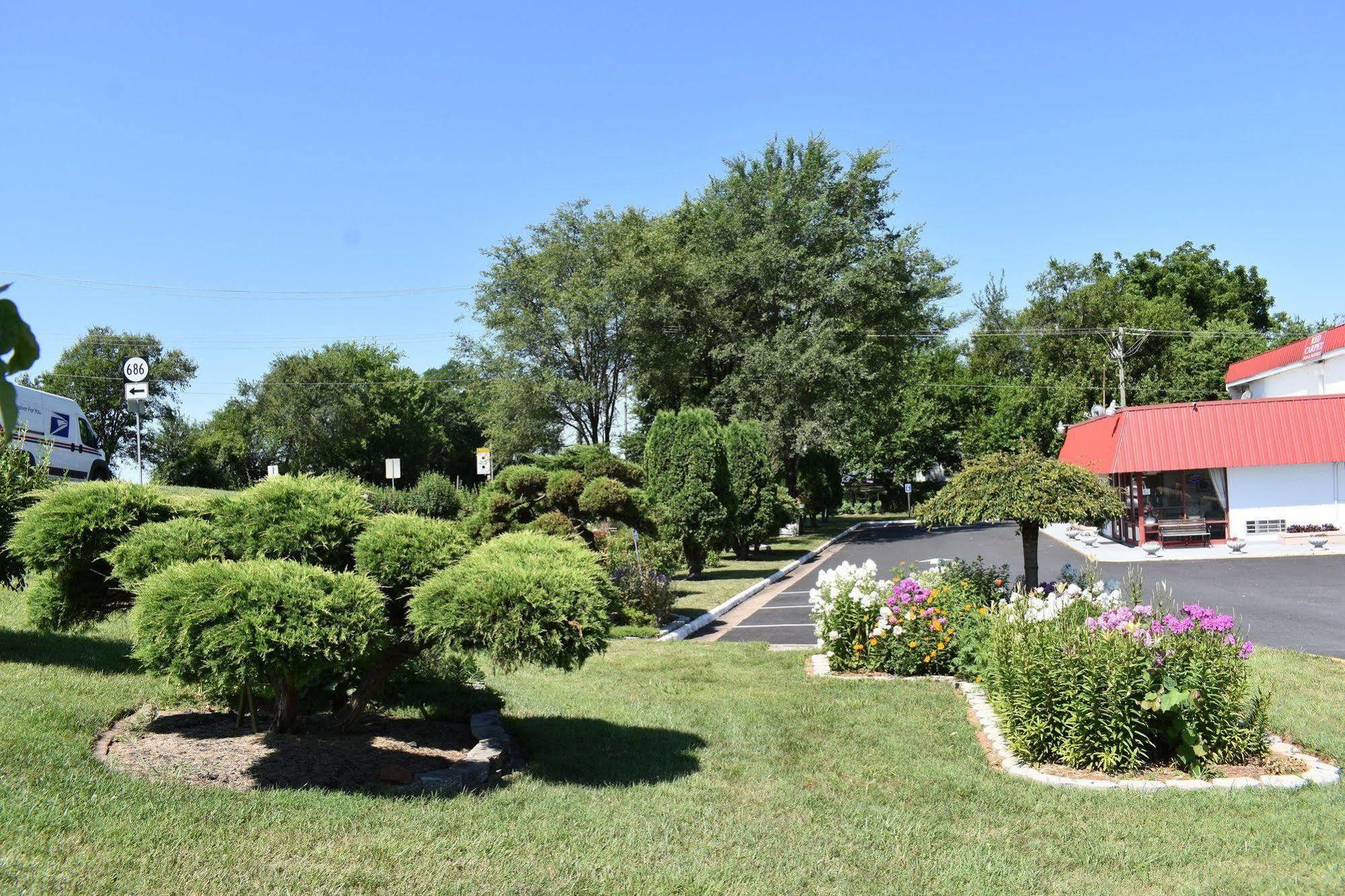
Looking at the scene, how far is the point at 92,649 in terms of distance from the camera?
8375 millimetres

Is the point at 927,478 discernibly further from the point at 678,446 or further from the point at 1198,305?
the point at 678,446

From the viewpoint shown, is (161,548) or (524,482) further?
(524,482)

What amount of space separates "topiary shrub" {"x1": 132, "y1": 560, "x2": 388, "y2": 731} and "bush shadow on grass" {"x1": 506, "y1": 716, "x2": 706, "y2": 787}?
1649 millimetres

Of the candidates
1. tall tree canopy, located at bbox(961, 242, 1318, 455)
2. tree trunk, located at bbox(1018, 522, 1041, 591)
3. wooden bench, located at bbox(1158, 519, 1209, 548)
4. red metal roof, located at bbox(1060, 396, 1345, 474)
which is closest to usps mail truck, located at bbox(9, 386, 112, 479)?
tree trunk, located at bbox(1018, 522, 1041, 591)

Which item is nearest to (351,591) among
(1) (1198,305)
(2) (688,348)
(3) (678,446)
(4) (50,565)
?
(4) (50,565)

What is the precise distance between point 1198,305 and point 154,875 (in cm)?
6574

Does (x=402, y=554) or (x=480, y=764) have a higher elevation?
(x=402, y=554)

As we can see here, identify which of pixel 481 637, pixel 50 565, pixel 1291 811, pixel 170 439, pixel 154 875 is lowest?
pixel 1291 811

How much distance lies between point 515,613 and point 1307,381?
3441cm

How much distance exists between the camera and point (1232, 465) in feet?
81.5

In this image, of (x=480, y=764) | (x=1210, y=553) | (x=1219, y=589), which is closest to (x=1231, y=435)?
(x=1210, y=553)

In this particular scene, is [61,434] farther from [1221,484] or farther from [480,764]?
[1221,484]

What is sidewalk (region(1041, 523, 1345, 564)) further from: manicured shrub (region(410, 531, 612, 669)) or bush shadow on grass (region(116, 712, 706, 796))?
manicured shrub (region(410, 531, 612, 669))

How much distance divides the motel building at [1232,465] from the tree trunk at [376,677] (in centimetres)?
2248
